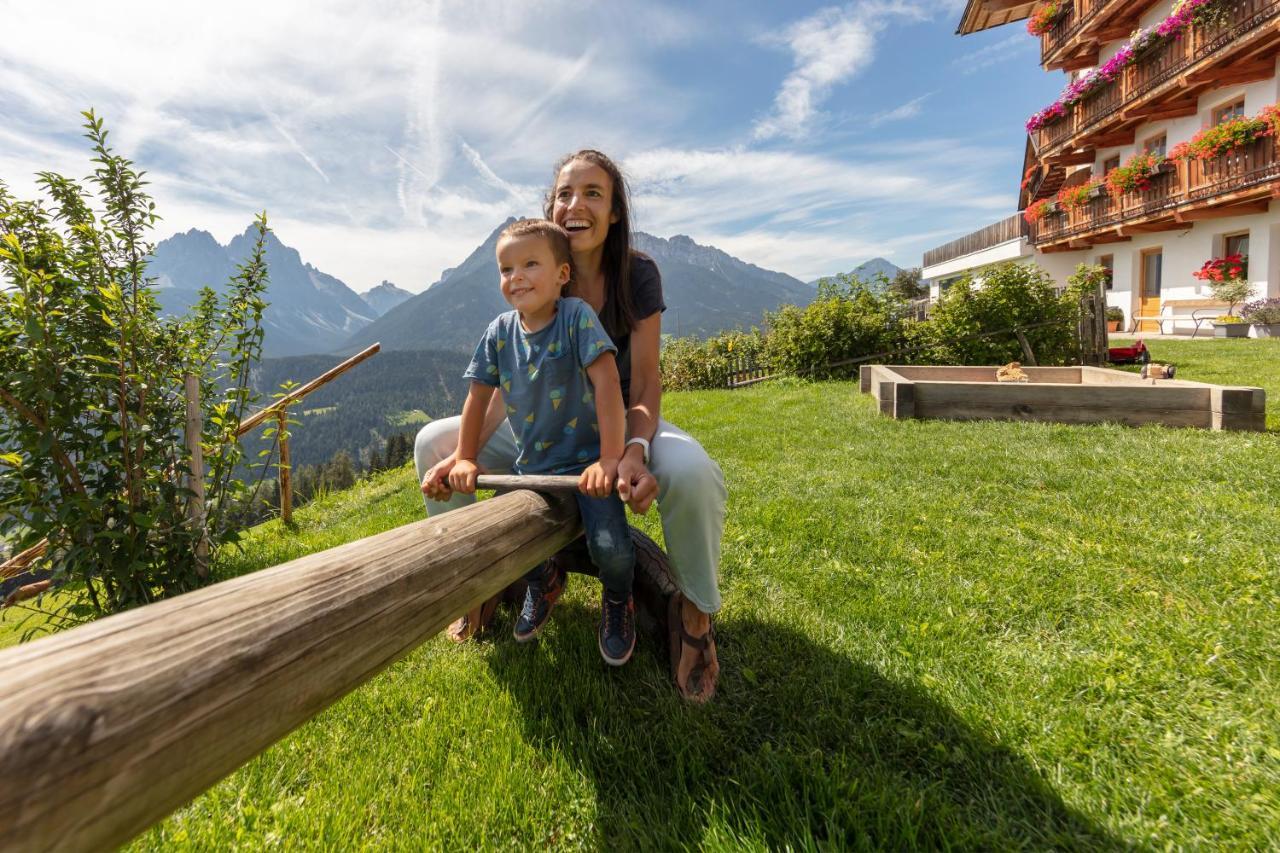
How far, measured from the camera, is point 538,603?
248cm

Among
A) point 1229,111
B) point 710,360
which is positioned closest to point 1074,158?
point 1229,111

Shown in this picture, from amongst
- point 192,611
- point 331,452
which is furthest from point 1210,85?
point 331,452

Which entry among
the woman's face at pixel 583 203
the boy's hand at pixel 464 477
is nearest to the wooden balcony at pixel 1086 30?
the woman's face at pixel 583 203

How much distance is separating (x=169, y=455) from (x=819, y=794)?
12.6ft

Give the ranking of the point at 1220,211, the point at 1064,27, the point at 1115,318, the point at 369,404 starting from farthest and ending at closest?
the point at 369,404
the point at 1064,27
the point at 1115,318
the point at 1220,211

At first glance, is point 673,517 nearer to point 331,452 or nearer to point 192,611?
point 192,611

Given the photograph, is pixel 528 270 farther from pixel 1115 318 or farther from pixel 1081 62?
pixel 1081 62

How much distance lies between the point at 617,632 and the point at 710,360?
14.4m

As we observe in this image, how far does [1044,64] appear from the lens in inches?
861

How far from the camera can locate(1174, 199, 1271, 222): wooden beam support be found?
46.2ft

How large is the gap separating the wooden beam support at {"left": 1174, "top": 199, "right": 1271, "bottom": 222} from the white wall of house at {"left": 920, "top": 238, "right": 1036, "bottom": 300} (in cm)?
603

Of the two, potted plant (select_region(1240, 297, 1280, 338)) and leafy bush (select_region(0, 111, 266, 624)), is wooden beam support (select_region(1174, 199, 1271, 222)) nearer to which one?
potted plant (select_region(1240, 297, 1280, 338))

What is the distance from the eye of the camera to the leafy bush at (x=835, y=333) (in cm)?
1228

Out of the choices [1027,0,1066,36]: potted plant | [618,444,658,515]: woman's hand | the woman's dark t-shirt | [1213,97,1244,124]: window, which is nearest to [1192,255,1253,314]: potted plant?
[1213,97,1244,124]: window
